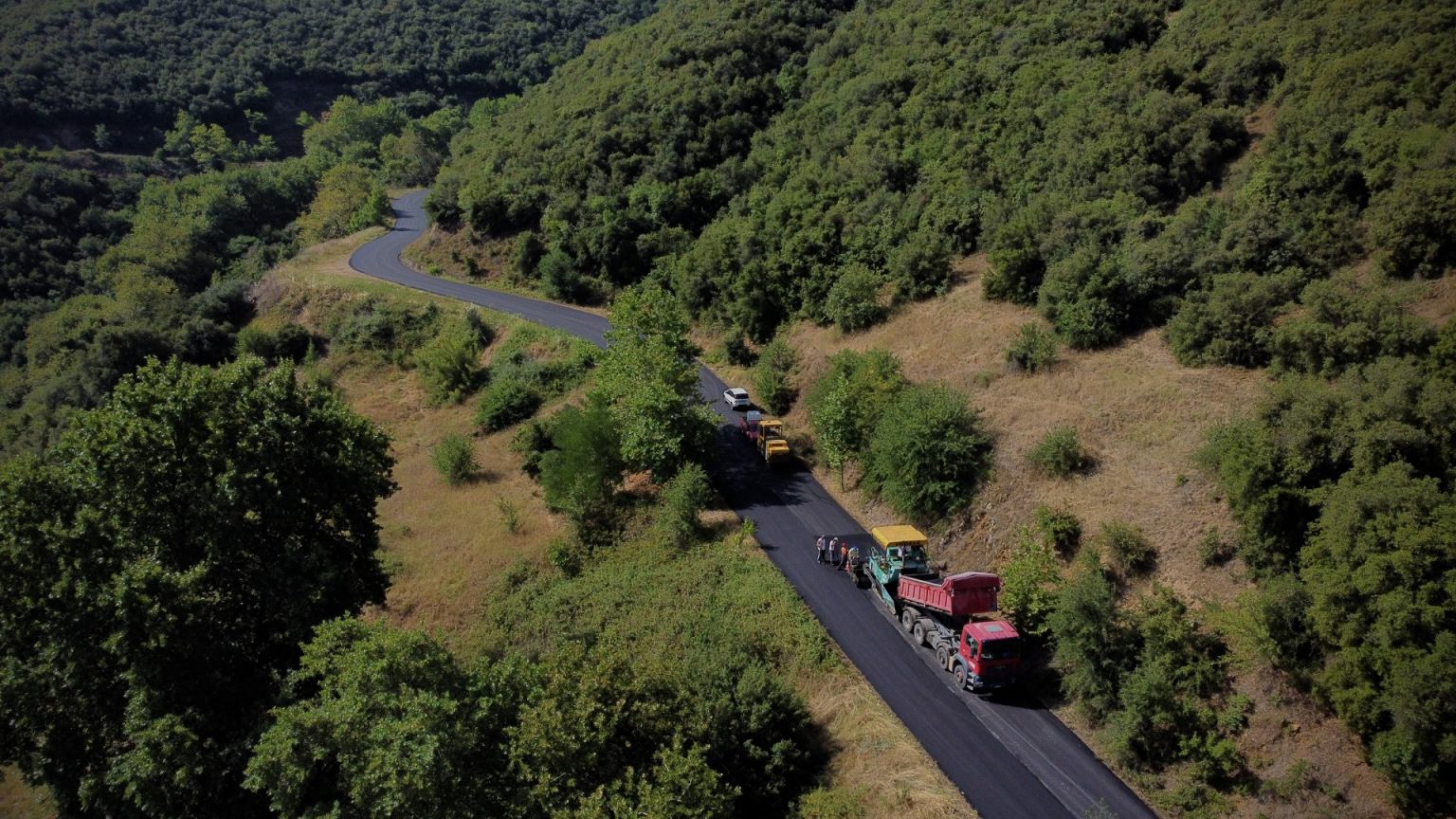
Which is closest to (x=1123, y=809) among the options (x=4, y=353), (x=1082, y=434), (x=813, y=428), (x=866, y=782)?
(x=866, y=782)

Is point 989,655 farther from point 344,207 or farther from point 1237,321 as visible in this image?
point 344,207

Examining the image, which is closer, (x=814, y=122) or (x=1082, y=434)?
(x=1082, y=434)

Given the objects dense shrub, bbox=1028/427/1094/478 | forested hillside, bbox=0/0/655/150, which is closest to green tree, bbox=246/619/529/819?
dense shrub, bbox=1028/427/1094/478

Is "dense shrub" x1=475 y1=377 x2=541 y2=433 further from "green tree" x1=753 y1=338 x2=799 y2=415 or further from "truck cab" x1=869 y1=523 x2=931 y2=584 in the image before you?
"truck cab" x1=869 y1=523 x2=931 y2=584

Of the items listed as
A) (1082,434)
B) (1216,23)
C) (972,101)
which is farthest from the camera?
(972,101)

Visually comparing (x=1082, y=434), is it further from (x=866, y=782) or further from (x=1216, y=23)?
(x=1216, y=23)

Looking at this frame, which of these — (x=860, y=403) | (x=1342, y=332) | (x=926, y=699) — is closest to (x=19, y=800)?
(x=926, y=699)

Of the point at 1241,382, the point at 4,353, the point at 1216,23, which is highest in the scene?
the point at 1216,23
